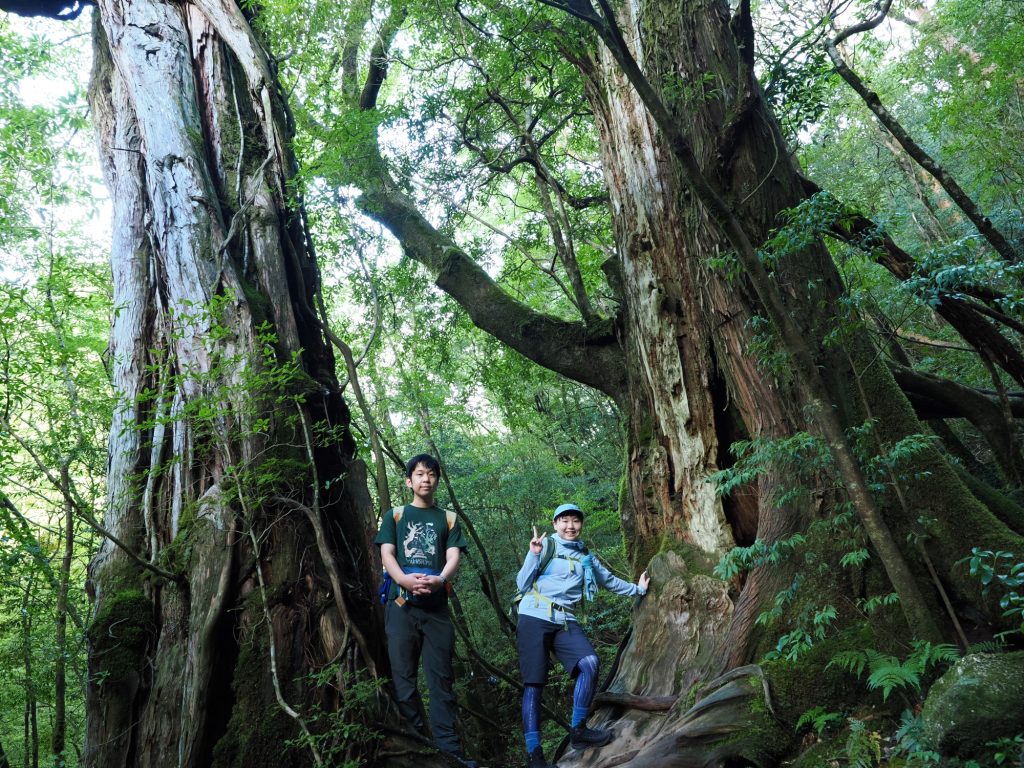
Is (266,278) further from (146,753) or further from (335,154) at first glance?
(146,753)

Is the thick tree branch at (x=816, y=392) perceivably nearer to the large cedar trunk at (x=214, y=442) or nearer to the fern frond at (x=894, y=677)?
the fern frond at (x=894, y=677)

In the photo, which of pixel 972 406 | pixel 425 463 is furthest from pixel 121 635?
pixel 972 406

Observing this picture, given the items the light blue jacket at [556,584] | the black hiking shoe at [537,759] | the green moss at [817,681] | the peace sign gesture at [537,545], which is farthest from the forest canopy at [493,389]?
the peace sign gesture at [537,545]

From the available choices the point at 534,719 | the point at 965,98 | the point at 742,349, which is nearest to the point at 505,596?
the point at 534,719

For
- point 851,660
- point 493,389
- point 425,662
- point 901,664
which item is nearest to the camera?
point 901,664

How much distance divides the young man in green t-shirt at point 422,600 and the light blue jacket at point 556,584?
531 millimetres

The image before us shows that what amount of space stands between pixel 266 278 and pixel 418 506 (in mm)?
2433

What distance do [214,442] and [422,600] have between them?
171 centimetres

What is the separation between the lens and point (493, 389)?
9.17 metres

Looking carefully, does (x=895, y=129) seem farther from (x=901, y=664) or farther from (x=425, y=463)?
(x=425, y=463)

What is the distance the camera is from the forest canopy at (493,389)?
10.9ft

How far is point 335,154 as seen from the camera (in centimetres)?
662

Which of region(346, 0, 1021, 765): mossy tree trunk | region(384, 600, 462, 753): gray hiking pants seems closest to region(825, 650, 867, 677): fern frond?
region(346, 0, 1021, 765): mossy tree trunk

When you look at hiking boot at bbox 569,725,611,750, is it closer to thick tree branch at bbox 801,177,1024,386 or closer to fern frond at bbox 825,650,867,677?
fern frond at bbox 825,650,867,677
